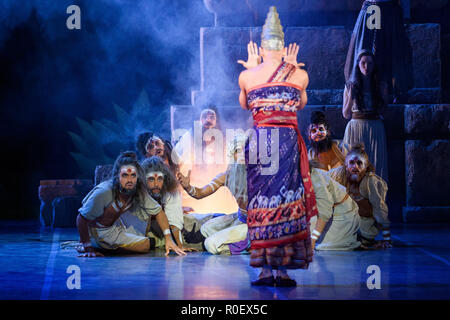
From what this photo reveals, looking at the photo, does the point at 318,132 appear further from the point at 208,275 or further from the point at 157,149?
the point at 208,275

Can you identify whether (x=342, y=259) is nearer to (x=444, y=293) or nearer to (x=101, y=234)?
(x=444, y=293)

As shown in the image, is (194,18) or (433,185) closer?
(433,185)

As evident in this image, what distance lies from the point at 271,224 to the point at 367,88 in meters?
4.60

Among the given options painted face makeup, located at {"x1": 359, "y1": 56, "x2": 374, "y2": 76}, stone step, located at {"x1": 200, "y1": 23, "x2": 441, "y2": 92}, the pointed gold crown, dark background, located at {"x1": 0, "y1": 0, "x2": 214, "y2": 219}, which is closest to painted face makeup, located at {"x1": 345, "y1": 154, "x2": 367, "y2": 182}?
the pointed gold crown

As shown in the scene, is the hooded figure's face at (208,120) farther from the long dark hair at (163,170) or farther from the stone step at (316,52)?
the long dark hair at (163,170)

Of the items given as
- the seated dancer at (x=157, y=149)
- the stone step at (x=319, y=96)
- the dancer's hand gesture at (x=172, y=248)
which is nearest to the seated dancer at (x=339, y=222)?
the dancer's hand gesture at (x=172, y=248)

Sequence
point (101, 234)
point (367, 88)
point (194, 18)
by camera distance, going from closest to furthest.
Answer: point (101, 234), point (367, 88), point (194, 18)

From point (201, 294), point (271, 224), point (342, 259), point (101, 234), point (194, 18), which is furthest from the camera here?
point (194, 18)

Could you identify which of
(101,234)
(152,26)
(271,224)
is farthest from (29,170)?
(271,224)

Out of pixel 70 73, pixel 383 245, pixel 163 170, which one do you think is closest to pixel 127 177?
pixel 163 170

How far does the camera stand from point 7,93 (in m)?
10.7

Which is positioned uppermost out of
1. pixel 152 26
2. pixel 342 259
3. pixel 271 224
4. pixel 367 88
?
pixel 152 26

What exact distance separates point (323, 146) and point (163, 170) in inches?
69.6

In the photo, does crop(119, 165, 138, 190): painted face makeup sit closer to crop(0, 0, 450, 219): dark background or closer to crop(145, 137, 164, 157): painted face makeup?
crop(145, 137, 164, 157): painted face makeup
